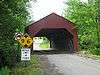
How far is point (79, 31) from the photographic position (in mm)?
44281

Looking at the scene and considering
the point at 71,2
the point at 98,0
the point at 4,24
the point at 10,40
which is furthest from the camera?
the point at 71,2

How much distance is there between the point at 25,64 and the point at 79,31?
1002 inches

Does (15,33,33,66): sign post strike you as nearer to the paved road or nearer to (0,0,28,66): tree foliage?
(0,0,28,66): tree foliage

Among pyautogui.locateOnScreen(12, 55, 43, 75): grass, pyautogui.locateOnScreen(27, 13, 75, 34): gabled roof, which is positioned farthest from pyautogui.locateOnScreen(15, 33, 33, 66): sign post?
pyautogui.locateOnScreen(27, 13, 75, 34): gabled roof

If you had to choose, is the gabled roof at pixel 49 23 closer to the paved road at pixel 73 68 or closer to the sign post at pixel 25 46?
the paved road at pixel 73 68

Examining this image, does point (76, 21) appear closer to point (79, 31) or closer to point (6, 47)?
point (79, 31)

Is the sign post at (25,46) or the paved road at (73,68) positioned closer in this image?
the sign post at (25,46)

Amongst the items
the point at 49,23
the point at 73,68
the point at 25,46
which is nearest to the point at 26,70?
the point at 25,46

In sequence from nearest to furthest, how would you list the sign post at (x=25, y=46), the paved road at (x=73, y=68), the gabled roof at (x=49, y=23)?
the sign post at (x=25, y=46) → the paved road at (x=73, y=68) → the gabled roof at (x=49, y=23)

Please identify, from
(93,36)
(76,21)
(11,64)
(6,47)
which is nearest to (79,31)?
(76,21)

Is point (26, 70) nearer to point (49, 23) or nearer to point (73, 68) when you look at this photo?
point (73, 68)

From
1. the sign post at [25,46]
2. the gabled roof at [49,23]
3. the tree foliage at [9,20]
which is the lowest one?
the sign post at [25,46]

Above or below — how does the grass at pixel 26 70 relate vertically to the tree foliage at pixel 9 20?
below

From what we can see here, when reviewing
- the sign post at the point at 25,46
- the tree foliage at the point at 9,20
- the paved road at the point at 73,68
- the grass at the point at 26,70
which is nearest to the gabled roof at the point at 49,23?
the paved road at the point at 73,68
